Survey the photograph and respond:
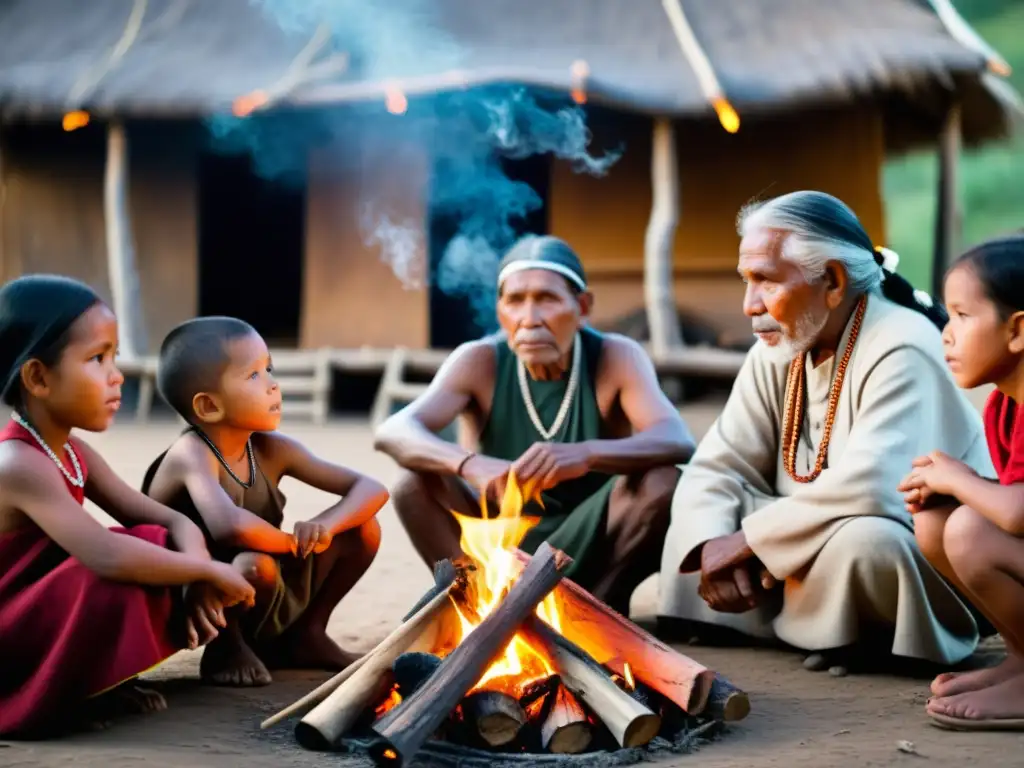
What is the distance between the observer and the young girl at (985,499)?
308 cm

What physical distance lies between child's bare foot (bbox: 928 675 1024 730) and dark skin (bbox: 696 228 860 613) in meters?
0.82

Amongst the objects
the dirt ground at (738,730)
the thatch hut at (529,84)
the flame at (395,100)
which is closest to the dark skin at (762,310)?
the dirt ground at (738,730)

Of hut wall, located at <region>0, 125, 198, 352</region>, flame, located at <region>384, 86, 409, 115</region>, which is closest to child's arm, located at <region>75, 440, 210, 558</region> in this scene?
flame, located at <region>384, 86, 409, 115</region>

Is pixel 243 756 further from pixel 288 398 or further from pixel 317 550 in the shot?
pixel 288 398

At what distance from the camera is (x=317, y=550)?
370cm

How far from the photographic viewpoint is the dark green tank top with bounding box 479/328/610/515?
4.61m

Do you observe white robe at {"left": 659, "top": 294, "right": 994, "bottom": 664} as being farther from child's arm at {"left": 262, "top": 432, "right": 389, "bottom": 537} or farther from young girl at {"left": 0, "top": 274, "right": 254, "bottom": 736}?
young girl at {"left": 0, "top": 274, "right": 254, "bottom": 736}

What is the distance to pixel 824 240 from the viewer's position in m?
3.91

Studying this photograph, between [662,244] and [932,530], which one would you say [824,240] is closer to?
[932,530]

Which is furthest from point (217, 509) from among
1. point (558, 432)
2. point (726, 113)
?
point (726, 113)

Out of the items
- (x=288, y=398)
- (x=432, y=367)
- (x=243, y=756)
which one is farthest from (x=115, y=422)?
(x=243, y=756)

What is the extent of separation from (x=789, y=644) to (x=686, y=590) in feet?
1.26

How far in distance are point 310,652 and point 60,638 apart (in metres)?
1.00

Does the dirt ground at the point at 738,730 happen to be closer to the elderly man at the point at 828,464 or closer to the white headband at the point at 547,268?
the elderly man at the point at 828,464
